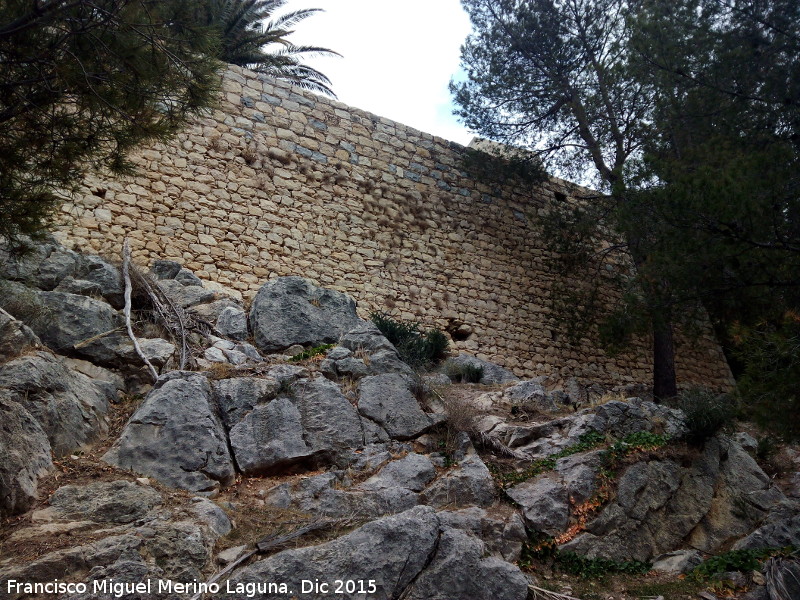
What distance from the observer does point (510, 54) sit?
40.6 feet

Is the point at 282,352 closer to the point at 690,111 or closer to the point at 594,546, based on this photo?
the point at 594,546

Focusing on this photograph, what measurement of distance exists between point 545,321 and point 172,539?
8653mm

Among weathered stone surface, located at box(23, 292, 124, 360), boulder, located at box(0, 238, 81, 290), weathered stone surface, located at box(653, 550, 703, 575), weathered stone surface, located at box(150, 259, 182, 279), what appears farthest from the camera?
weathered stone surface, located at box(150, 259, 182, 279)

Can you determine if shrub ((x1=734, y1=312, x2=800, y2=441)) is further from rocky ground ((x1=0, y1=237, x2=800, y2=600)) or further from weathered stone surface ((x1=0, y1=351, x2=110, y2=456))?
weathered stone surface ((x1=0, y1=351, x2=110, y2=456))

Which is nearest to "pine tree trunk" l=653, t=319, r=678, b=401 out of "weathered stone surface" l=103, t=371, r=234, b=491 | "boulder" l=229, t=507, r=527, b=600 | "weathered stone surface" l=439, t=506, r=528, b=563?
"weathered stone surface" l=439, t=506, r=528, b=563

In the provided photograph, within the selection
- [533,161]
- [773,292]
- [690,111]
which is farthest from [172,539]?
[533,161]

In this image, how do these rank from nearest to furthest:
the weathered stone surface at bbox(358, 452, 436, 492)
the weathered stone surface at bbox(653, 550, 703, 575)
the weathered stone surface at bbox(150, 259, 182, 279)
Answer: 1. the weathered stone surface at bbox(653, 550, 703, 575)
2. the weathered stone surface at bbox(358, 452, 436, 492)
3. the weathered stone surface at bbox(150, 259, 182, 279)

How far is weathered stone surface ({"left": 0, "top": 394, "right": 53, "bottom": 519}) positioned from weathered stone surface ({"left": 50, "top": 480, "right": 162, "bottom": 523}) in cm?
19

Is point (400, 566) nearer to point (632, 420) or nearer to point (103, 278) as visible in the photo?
point (632, 420)

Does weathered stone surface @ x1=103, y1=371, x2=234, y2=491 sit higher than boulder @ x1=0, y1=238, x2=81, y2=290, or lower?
lower

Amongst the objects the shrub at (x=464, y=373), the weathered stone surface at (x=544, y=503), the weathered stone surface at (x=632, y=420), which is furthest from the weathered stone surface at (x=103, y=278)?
the weathered stone surface at (x=632, y=420)

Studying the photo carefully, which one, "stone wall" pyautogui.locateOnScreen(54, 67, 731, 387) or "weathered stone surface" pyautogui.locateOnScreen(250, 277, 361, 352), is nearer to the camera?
"weathered stone surface" pyautogui.locateOnScreen(250, 277, 361, 352)

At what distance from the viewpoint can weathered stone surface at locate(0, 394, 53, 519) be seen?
4473 millimetres

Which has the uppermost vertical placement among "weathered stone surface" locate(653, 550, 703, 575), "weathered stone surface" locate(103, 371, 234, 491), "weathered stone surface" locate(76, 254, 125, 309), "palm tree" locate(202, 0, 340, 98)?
"palm tree" locate(202, 0, 340, 98)
